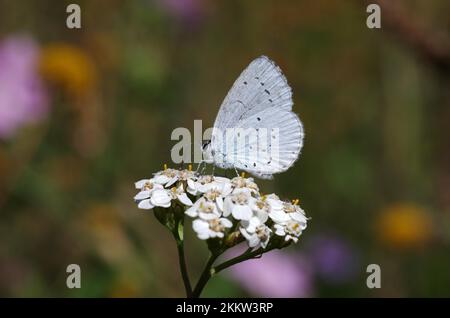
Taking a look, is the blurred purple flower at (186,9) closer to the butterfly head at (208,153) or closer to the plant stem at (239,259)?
the butterfly head at (208,153)

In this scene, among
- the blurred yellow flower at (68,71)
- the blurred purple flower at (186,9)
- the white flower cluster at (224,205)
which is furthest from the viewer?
the blurred purple flower at (186,9)

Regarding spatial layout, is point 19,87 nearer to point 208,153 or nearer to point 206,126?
point 206,126

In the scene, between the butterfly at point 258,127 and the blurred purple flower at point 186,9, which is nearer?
the butterfly at point 258,127

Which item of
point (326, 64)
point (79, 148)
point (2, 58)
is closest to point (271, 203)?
point (79, 148)

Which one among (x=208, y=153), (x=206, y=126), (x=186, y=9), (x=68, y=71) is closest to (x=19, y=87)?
(x=68, y=71)

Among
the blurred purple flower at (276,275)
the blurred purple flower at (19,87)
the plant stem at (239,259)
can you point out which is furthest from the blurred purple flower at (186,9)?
the plant stem at (239,259)

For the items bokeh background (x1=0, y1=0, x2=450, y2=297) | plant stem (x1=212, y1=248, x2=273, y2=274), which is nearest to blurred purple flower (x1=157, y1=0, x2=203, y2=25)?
bokeh background (x1=0, y1=0, x2=450, y2=297)

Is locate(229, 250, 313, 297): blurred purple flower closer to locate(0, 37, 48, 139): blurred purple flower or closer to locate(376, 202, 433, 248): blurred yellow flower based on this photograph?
locate(376, 202, 433, 248): blurred yellow flower

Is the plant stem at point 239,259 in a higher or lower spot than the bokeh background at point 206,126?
lower
